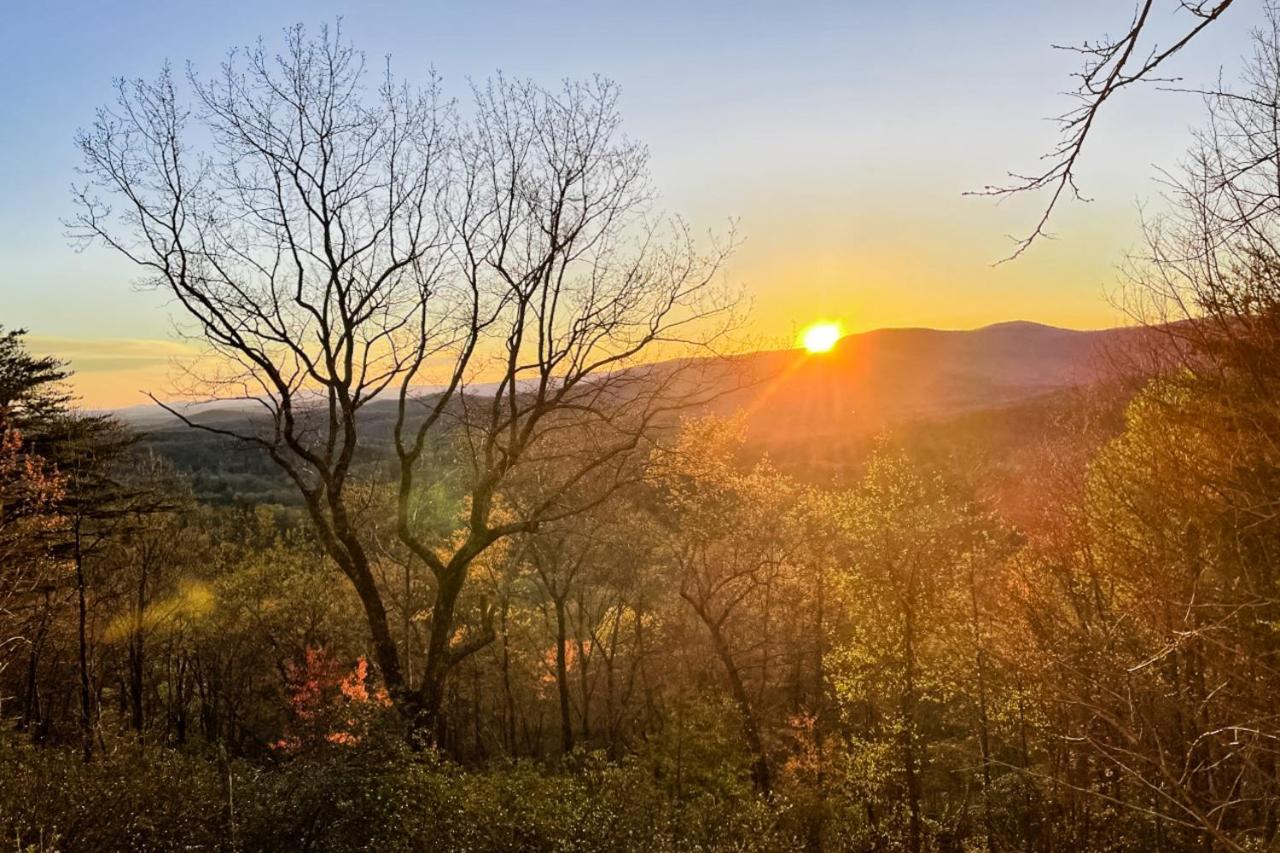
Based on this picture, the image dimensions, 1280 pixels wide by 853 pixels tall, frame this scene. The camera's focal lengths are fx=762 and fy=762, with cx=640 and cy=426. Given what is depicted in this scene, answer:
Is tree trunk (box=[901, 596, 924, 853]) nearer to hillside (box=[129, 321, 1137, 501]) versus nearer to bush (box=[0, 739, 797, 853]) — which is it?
hillside (box=[129, 321, 1137, 501])

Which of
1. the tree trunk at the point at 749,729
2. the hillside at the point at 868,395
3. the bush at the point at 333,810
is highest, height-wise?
the hillside at the point at 868,395

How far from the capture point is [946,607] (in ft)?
72.1

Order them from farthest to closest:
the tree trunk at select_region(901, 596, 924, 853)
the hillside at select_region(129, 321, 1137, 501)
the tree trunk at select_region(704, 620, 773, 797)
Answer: the hillside at select_region(129, 321, 1137, 501) < the tree trunk at select_region(704, 620, 773, 797) < the tree trunk at select_region(901, 596, 924, 853)

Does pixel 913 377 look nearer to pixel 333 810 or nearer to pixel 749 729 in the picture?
pixel 749 729

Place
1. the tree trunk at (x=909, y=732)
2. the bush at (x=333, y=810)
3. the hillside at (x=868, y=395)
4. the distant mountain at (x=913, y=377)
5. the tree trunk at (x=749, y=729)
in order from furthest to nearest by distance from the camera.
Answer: the distant mountain at (x=913, y=377) → the hillside at (x=868, y=395) → the tree trunk at (x=749, y=729) → the tree trunk at (x=909, y=732) → the bush at (x=333, y=810)

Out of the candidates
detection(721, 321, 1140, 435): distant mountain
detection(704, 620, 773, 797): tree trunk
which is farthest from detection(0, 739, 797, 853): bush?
detection(721, 321, 1140, 435): distant mountain

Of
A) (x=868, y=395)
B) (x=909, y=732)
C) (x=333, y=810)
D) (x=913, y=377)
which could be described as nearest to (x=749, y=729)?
(x=909, y=732)

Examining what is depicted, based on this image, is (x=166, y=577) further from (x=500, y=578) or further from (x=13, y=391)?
(x=500, y=578)

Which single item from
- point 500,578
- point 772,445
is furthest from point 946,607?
point 772,445

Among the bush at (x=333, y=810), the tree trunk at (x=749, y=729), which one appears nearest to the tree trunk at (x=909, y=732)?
the tree trunk at (x=749, y=729)

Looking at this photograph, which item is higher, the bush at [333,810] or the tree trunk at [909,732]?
the bush at [333,810]

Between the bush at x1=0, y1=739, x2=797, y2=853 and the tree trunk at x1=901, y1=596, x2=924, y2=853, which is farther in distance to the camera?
the tree trunk at x1=901, y1=596, x2=924, y2=853

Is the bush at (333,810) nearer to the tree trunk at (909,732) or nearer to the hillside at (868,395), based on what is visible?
the hillside at (868,395)

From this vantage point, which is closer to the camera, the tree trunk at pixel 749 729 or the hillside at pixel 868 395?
the tree trunk at pixel 749 729
